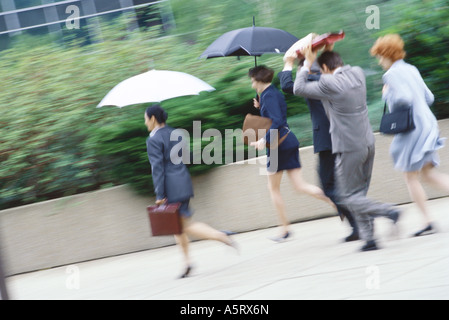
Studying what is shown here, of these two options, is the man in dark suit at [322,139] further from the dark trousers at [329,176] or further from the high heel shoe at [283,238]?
the high heel shoe at [283,238]

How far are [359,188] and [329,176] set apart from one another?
2.13 feet

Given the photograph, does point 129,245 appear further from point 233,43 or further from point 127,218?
point 233,43

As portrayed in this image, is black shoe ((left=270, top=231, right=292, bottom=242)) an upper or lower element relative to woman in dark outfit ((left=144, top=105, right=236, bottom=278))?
lower

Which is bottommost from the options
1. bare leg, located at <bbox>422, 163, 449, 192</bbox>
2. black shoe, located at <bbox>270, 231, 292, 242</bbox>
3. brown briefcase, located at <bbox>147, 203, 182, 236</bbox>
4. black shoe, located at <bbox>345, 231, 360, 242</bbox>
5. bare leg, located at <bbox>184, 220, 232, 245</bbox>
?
black shoe, located at <bbox>270, 231, 292, 242</bbox>

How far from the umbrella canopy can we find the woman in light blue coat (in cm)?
108

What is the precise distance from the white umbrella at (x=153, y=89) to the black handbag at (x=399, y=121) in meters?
1.79

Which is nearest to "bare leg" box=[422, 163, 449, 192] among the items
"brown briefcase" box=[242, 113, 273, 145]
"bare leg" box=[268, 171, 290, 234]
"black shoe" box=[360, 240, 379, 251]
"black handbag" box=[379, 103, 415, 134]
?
"black handbag" box=[379, 103, 415, 134]

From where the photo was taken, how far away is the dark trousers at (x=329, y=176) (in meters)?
6.61

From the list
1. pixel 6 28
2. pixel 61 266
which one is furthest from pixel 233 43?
pixel 6 28

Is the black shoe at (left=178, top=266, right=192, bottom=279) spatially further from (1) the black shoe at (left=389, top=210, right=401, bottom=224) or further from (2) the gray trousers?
(1) the black shoe at (left=389, top=210, right=401, bottom=224)

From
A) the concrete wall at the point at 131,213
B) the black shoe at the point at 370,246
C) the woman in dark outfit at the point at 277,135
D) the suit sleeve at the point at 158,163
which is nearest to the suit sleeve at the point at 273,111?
the woman in dark outfit at the point at 277,135

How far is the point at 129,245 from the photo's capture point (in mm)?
8430

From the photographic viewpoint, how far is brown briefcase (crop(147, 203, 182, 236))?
6.23m

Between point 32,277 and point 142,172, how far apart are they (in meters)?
1.72
